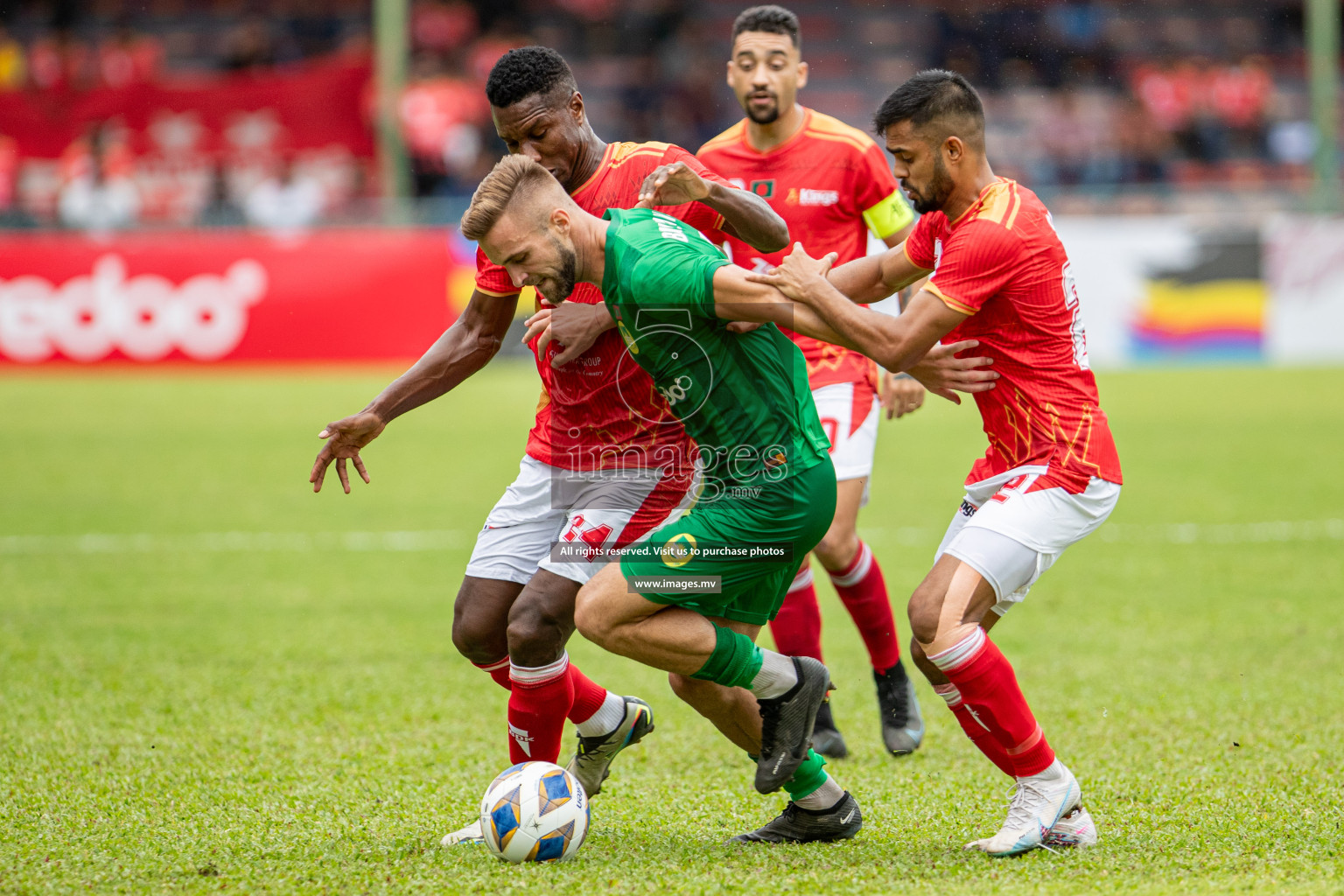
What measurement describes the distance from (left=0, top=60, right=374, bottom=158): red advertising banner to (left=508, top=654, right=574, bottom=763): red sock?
19416mm

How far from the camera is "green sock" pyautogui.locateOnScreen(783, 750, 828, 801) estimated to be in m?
4.11

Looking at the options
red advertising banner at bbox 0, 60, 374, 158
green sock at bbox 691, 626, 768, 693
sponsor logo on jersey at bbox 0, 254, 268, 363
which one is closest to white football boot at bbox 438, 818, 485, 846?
green sock at bbox 691, 626, 768, 693

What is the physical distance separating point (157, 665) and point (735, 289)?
13.3 feet

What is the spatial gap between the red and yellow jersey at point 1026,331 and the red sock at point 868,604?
134 centimetres

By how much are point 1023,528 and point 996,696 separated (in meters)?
0.49

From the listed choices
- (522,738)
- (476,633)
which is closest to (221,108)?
(476,633)

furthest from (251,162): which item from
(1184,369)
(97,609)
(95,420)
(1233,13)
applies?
(1233,13)

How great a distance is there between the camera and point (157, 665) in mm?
6496

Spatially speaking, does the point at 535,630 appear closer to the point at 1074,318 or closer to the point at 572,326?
the point at 572,326

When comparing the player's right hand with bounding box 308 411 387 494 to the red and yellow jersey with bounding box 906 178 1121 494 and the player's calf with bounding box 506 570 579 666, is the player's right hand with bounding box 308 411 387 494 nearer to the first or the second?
the player's calf with bounding box 506 570 579 666

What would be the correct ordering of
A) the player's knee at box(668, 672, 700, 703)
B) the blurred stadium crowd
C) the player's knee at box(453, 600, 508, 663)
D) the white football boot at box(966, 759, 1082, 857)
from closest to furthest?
the white football boot at box(966, 759, 1082, 857) < the player's knee at box(668, 672, 700, 703) < the player's knee at box(453, 600, 508, 663) < the blurred stadium crowd

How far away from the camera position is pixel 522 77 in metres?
4.30

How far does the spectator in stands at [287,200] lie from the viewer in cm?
1875

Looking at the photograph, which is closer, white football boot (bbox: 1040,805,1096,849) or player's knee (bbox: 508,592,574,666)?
white football boot (bbox: 1040,805,1096,849)
